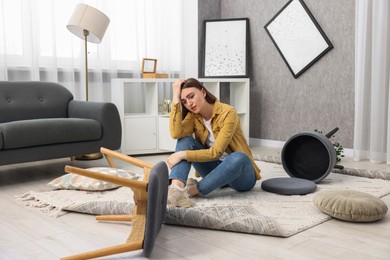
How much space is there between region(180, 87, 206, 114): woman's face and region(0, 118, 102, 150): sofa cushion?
3.39ft

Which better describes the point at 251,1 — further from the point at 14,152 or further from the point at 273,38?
the point at 14,152

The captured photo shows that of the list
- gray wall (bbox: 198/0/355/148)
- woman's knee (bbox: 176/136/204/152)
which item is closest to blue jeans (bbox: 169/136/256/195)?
woman's knee (bbox: 176/136/204/152)

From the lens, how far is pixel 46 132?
2.78 m

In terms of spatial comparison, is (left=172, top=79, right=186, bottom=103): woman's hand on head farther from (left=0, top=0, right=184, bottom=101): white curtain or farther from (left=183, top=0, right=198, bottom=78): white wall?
(left=183, top=0, right=198, bottom=78): white wall

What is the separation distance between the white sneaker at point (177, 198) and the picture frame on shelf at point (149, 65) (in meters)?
2.21

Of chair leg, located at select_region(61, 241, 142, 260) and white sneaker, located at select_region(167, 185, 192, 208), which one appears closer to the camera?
chair leg, located at select_region(61, 241, 142, 260)

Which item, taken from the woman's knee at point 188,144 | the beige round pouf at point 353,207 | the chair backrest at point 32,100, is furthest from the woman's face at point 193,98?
the chair backrest at point 32,100

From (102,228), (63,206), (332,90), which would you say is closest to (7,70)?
Answer: (63,206)

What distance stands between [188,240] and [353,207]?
2.54 ft

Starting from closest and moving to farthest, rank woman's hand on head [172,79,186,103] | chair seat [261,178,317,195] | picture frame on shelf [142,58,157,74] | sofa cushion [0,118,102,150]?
1. woman's hand on head [172,79,186,103]
2. chair seat [261,178,317,195]
3. sofa cushion [0,118,102,150]
4. picture frame on shelf [142,58,157,74]

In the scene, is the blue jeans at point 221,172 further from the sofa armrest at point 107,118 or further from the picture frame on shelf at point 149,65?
the picture frame on shelf at point 149,65

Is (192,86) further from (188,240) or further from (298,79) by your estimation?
(298,79)

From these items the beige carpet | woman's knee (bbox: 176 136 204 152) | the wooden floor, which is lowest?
the wooden floor

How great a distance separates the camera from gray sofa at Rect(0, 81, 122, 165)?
105 inches
